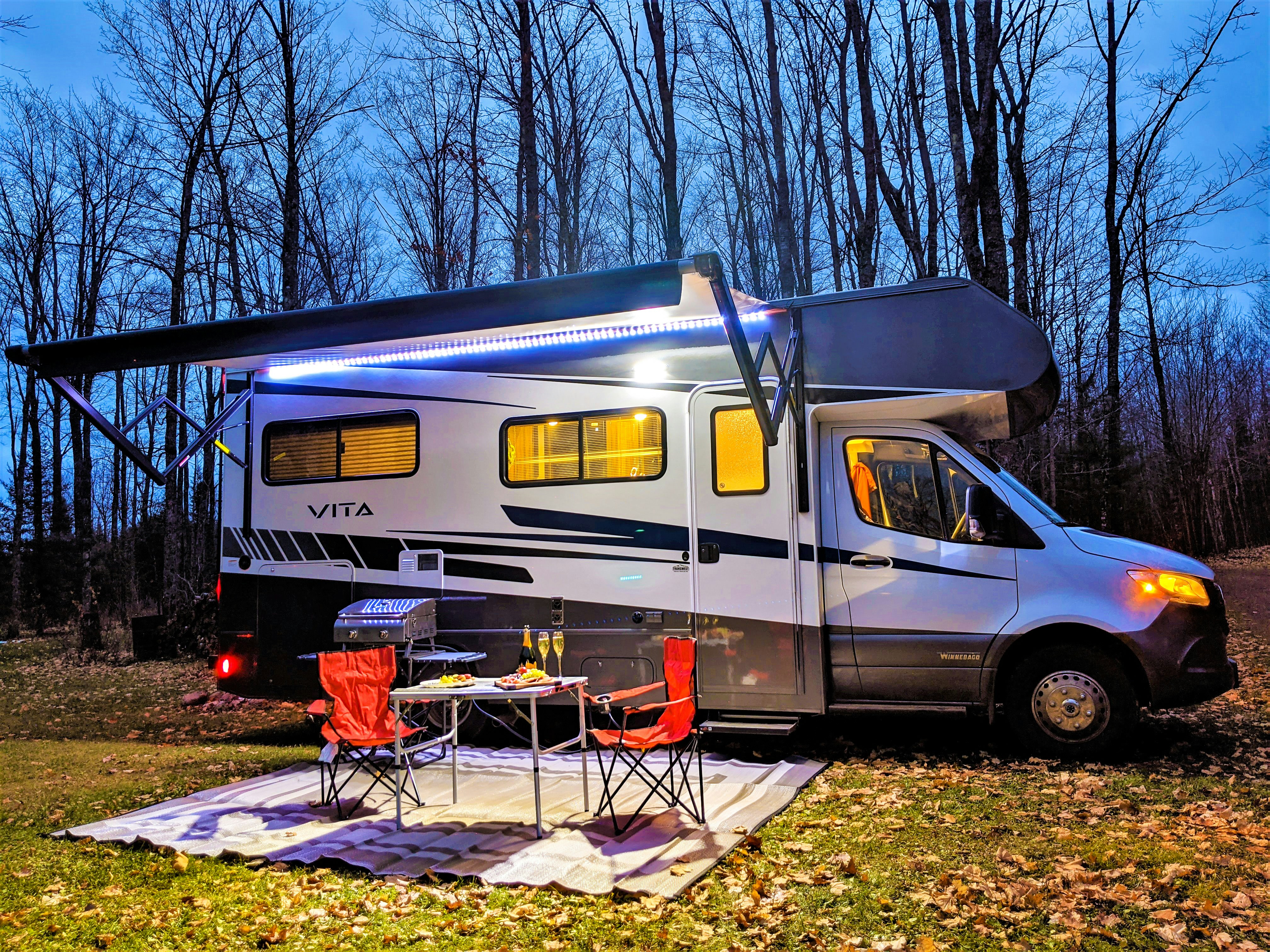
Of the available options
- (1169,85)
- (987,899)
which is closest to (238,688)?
(987,899)

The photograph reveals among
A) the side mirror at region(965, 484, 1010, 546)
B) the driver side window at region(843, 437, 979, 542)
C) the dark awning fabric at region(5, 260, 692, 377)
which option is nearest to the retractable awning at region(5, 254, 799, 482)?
the dark awning fabric at region(5, 260, 692, 377)

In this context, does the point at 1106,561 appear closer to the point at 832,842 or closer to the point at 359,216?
the point at 832,842

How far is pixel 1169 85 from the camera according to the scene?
17.0 m

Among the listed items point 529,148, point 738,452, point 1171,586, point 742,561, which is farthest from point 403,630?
point 529,148

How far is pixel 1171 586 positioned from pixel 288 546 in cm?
662

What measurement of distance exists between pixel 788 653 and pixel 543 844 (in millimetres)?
2470

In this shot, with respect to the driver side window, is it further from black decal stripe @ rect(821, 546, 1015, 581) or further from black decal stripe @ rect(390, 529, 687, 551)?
black decal stripe @ rect(390, 529, 687, 551)

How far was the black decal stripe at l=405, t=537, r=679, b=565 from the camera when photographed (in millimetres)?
6945

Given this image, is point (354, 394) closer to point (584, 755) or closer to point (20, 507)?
point (584, 755)

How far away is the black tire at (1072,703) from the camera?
6129 millimetres

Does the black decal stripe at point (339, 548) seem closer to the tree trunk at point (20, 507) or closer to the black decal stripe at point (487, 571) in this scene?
the black decal stripe at point (487, 571)

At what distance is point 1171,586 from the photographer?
611 centimetres

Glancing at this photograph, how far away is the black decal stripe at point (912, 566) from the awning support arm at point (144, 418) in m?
4.86

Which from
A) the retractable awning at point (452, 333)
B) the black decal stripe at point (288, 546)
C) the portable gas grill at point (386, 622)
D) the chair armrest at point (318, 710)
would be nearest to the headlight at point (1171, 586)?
the retractable awning at point (452, 333)
